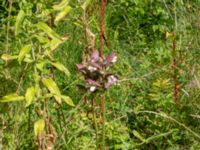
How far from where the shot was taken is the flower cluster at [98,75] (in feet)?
6.62

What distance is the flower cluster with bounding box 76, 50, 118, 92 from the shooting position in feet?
6.62

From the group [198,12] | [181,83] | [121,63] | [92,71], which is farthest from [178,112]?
[92,71]

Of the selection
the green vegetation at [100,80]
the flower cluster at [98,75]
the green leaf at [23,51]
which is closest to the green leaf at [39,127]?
the green vegetation at [100,80]

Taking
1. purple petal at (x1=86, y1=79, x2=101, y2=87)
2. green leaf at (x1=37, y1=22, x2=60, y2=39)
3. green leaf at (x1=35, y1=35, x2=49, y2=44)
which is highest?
green leaf at (x1=37, y1=22, x2=60, y2=39)

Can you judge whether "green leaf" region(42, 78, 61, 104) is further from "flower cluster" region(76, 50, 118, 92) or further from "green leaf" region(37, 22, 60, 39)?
"flower cluster" region(76, 50, 118, 92)

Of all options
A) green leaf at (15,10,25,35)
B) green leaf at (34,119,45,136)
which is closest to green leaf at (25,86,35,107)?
green leaf at (34,119,45,136)

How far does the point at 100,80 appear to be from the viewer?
2.04 meters

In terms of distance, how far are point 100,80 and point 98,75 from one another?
0.02 metres

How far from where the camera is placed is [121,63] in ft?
13.4

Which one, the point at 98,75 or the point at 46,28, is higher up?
the point at 46,28

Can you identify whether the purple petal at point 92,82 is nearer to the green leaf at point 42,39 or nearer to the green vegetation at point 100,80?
the green vegetation at point 100,80

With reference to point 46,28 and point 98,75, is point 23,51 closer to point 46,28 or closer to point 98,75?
point 46,28

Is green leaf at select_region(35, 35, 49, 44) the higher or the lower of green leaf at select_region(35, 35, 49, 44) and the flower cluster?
the higher

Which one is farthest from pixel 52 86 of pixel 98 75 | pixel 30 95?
pixel 98 75
